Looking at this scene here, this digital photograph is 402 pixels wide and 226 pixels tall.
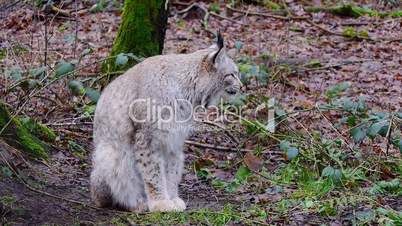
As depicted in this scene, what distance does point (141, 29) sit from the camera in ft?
27.7

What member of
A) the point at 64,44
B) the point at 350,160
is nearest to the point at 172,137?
the point at 350,160

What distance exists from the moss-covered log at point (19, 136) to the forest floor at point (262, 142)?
117 millimetres

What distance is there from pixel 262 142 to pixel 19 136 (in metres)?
2.41

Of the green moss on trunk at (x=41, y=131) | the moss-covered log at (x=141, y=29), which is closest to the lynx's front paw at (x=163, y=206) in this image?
the green moss on trunk at (x=41, y=131)

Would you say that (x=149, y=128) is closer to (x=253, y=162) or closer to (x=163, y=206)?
(x=163, y=206)

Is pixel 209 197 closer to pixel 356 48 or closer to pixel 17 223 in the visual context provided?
pixel 17 223

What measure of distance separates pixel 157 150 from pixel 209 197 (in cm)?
82

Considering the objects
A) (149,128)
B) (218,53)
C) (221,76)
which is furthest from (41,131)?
(218,53)

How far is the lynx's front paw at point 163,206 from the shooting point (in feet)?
18.5

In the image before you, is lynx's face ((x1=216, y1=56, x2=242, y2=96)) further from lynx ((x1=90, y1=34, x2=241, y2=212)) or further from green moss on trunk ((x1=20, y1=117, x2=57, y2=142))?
green moss on trunk ((x1=20, y1=117, x2=57, y2=142))

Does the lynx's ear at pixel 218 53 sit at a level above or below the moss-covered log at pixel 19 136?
above

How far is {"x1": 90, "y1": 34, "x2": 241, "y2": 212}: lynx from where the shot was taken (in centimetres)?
566

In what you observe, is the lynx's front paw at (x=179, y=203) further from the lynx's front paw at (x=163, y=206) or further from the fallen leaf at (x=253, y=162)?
the fallen leaf at (x=253, y=162)

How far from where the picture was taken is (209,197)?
623 centimetres
